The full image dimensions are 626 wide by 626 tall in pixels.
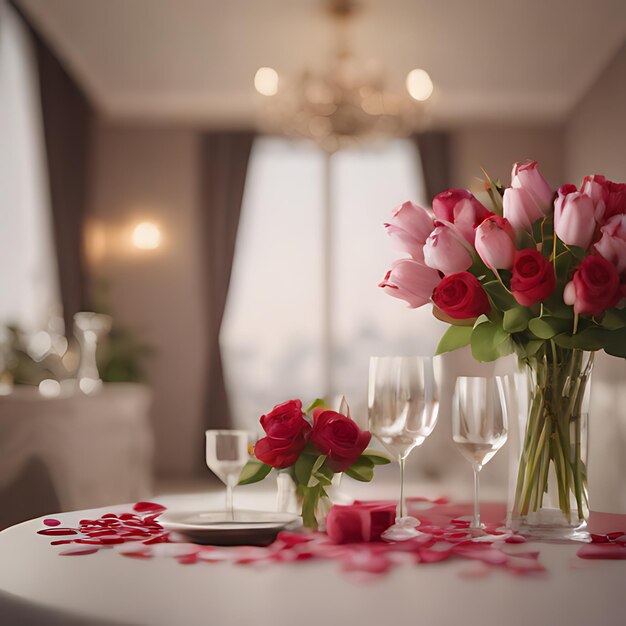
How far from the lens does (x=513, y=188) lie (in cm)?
99

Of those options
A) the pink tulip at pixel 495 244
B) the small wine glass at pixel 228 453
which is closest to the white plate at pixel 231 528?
the small wine glass at pixel 228 453

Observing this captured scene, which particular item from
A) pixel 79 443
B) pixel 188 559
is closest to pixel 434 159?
pixel 79 443

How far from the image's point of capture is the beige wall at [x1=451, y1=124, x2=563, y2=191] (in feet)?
21.3

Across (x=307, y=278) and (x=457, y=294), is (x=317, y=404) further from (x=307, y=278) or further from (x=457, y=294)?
→ (x=307, y=278)

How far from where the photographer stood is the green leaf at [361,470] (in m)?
1.04

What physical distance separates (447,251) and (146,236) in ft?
18.8

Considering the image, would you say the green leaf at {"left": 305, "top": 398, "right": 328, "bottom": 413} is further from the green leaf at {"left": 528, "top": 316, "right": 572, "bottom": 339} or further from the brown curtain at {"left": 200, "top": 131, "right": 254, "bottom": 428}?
the brown curtain at {"left": 200, "top": 131, "right": 254, "bottom": 428}

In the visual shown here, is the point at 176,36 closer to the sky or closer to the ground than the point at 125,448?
closer to the sky

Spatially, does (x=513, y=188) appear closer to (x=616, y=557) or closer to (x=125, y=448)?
(x=616, y=557)

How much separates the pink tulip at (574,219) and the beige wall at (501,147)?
5.65m

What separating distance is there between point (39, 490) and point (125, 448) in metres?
1.24

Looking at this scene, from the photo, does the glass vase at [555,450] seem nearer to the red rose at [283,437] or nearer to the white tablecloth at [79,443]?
the red rose at [283,437]

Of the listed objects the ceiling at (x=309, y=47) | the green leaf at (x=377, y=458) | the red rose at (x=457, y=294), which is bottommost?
the green leaf at (x=377, y=458)

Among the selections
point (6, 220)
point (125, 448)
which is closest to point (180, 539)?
point (125, 448)
